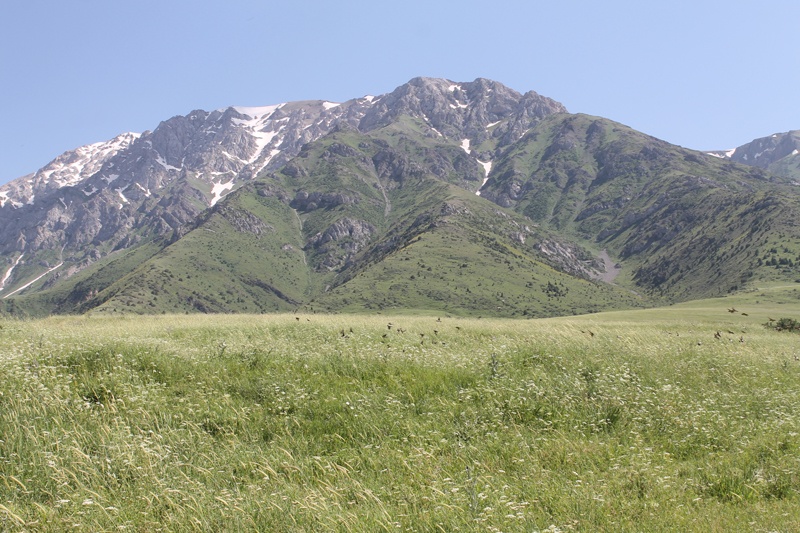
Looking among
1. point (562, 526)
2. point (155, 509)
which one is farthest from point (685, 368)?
point (155, 509)

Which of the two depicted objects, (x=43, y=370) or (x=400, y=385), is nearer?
(x=43, y=370)

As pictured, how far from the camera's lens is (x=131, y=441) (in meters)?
9.42

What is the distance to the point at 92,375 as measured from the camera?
12.6 metres

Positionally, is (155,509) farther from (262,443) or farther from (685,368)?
(685,368)

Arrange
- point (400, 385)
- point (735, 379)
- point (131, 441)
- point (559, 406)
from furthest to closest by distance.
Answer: point (735, 379), point (400, 385), point (559, 406), point (131, 441)

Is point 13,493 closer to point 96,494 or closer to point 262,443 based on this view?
point 96,494

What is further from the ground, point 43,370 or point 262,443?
point 43,370

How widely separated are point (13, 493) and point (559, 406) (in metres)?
10.8

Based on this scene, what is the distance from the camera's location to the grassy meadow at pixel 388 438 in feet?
23.6

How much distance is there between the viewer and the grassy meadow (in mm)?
7180

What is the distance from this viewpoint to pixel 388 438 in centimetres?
1017

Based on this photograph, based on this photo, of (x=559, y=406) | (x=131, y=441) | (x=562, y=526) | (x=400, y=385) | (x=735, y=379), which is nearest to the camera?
(x=562, y=526)

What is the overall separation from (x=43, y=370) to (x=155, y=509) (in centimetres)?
710

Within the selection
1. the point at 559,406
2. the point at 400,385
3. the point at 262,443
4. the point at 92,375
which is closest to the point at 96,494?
the point at 262,443
